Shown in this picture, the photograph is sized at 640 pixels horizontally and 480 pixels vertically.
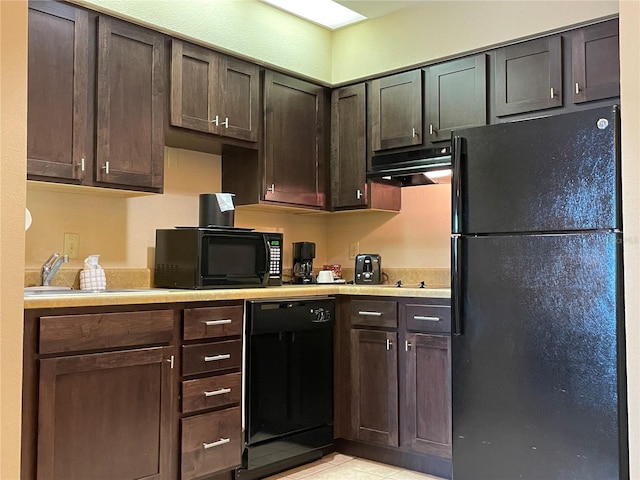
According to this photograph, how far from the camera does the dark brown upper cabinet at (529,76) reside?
3010mm

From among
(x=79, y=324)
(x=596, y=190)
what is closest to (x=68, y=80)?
(x=79, y=324)

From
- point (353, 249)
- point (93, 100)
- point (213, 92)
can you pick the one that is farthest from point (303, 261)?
point (93, 100)

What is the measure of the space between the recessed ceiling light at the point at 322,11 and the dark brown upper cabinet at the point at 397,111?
0.46 m

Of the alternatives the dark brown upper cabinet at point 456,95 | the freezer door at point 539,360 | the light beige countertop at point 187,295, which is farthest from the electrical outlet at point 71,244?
the dark brown upper cabinet at point 456,95

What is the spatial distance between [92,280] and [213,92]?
1.18m

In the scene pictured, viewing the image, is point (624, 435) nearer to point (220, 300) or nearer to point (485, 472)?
point (485, 472)

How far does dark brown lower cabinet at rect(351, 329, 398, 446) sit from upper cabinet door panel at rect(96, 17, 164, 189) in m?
1.39

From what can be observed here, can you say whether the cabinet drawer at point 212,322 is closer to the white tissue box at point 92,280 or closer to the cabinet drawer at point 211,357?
the cabinet drawer at point 211,357

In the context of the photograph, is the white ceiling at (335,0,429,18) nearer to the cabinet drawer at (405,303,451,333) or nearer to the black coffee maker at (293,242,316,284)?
the black coffee maker at (293,242,316,284)

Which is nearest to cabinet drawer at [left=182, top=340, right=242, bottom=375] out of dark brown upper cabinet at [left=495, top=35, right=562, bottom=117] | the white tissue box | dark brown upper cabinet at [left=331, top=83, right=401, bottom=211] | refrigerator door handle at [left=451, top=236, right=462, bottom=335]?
the white tissue box

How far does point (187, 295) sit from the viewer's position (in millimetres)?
2637

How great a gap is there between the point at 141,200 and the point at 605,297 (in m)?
2.32

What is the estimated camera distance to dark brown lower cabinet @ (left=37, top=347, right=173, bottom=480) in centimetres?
222

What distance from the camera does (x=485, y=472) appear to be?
252 cm
